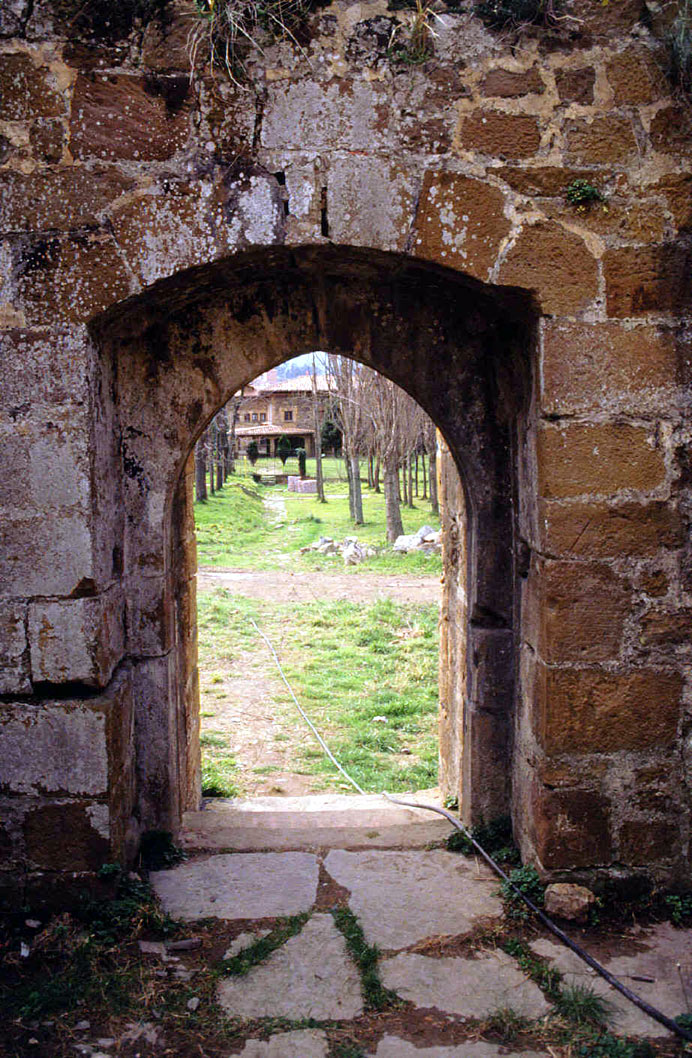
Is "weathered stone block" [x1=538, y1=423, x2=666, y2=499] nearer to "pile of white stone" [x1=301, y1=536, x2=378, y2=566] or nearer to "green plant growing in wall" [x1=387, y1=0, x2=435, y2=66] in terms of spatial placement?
"green plant growing in wall" [x1=387, y1=0, x2=435, y2=66]

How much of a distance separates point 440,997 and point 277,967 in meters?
0.53

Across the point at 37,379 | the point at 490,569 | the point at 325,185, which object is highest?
the point at 325,185

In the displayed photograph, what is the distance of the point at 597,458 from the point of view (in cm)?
264

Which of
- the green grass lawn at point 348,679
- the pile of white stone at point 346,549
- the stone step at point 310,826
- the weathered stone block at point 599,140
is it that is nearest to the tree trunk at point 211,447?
the pile of white stone at point 346,549

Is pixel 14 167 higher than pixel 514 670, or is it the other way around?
pixel 14 167

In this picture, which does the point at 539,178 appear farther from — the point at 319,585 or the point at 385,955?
the point at 319,585

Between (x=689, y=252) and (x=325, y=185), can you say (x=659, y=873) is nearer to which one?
(x=689, y=252)

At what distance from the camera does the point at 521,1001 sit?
230 centimetres

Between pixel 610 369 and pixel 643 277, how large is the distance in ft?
1.08

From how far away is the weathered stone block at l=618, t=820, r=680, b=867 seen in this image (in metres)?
2.73

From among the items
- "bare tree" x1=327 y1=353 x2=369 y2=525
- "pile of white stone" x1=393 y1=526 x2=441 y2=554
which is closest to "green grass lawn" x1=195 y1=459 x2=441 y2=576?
"pile of white stone" x1=393 y1=526 x2=441 y2=554

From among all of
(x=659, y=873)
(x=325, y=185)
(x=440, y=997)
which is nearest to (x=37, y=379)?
(x=325, y=185)

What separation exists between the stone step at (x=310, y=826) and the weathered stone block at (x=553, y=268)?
2288 mm

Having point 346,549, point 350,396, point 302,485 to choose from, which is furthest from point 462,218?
point 302,485
